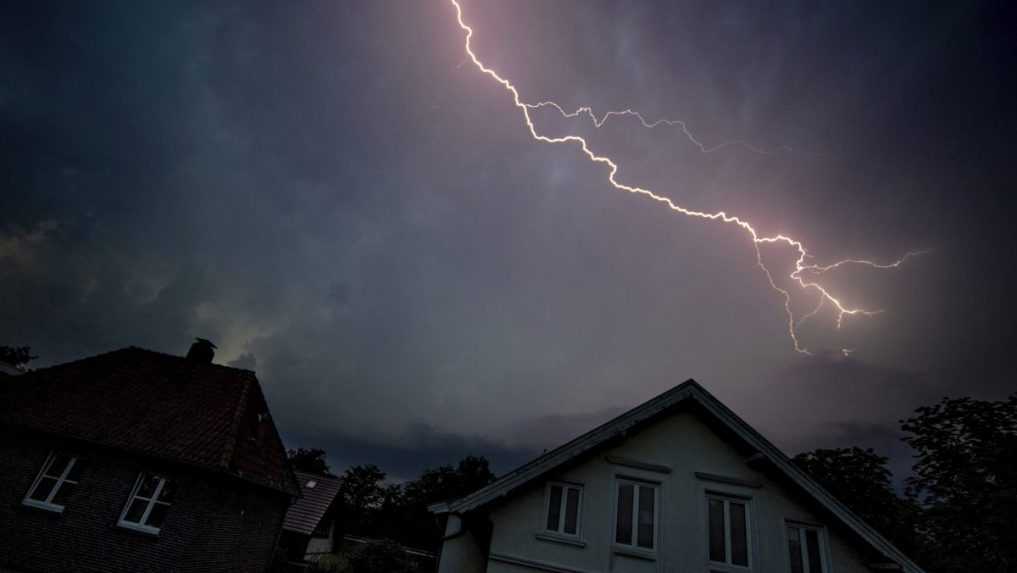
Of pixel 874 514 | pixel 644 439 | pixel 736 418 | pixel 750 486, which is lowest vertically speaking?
pixel 750 486

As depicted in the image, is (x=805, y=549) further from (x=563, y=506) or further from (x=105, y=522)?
(x=105, y=522)

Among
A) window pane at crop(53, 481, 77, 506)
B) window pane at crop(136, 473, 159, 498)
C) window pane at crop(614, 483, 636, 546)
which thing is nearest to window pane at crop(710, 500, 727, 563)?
window pane at crop(614, 483, 636, 546)

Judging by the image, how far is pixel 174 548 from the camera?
53.4 feet

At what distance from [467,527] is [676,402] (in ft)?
22.7

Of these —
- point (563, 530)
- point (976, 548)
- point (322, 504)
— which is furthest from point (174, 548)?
point (976, 548)

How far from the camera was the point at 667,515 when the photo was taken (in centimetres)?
1180

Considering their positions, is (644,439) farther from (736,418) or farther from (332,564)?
(332,564)

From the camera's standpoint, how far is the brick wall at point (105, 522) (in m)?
15.8

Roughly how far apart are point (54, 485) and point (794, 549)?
25555mm

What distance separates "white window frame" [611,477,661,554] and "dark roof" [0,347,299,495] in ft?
49.0

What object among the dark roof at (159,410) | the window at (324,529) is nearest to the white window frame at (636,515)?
the dark roof at (159,410)

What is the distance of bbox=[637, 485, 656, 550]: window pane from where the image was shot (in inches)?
458

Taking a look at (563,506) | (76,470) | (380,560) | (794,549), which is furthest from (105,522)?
(794,549)

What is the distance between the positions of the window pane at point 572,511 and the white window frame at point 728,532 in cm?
346
